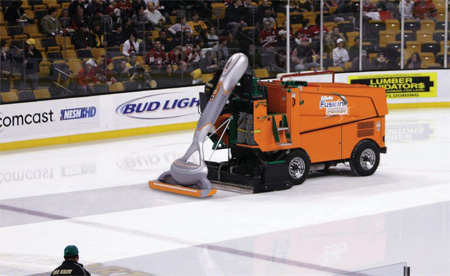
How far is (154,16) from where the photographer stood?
17.6 m

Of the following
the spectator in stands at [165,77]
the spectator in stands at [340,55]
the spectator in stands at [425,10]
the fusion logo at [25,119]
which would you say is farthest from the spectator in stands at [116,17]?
the spectator in stands at [425,10]

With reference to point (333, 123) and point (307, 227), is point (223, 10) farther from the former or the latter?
point (307, 227)

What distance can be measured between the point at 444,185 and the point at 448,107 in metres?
8.51

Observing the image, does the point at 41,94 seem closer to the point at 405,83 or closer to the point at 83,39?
the point at 83,39

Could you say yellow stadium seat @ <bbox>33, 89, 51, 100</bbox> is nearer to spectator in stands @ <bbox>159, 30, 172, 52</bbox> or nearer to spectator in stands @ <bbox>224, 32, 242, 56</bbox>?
spectator in stands @ <bbox>159, 30, 172, 52</bbox>

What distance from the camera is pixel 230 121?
37.1 ft

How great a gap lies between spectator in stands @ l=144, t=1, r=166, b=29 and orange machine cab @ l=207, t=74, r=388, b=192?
617cm

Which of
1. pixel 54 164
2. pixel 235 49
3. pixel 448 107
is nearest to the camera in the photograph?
pixel 54 164

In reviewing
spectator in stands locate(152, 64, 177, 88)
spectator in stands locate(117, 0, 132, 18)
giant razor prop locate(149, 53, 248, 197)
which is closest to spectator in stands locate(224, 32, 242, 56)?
spectator in stands locate(152, 64, 177, 88)

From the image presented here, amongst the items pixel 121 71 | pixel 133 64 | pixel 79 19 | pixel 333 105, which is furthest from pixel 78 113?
pixel 333 105

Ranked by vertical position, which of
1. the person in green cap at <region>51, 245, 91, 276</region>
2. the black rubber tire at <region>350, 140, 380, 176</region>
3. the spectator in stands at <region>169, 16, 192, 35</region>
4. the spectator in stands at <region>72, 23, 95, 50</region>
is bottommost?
the black rubber tire at <region>350, 140, 380, 176</region>

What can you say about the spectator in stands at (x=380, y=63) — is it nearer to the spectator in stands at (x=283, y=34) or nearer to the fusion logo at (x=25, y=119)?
the spectator in stands at (x=283, y=34)

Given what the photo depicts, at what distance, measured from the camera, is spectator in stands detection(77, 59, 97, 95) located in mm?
15400

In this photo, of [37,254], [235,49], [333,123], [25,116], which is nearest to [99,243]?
[37,254]
